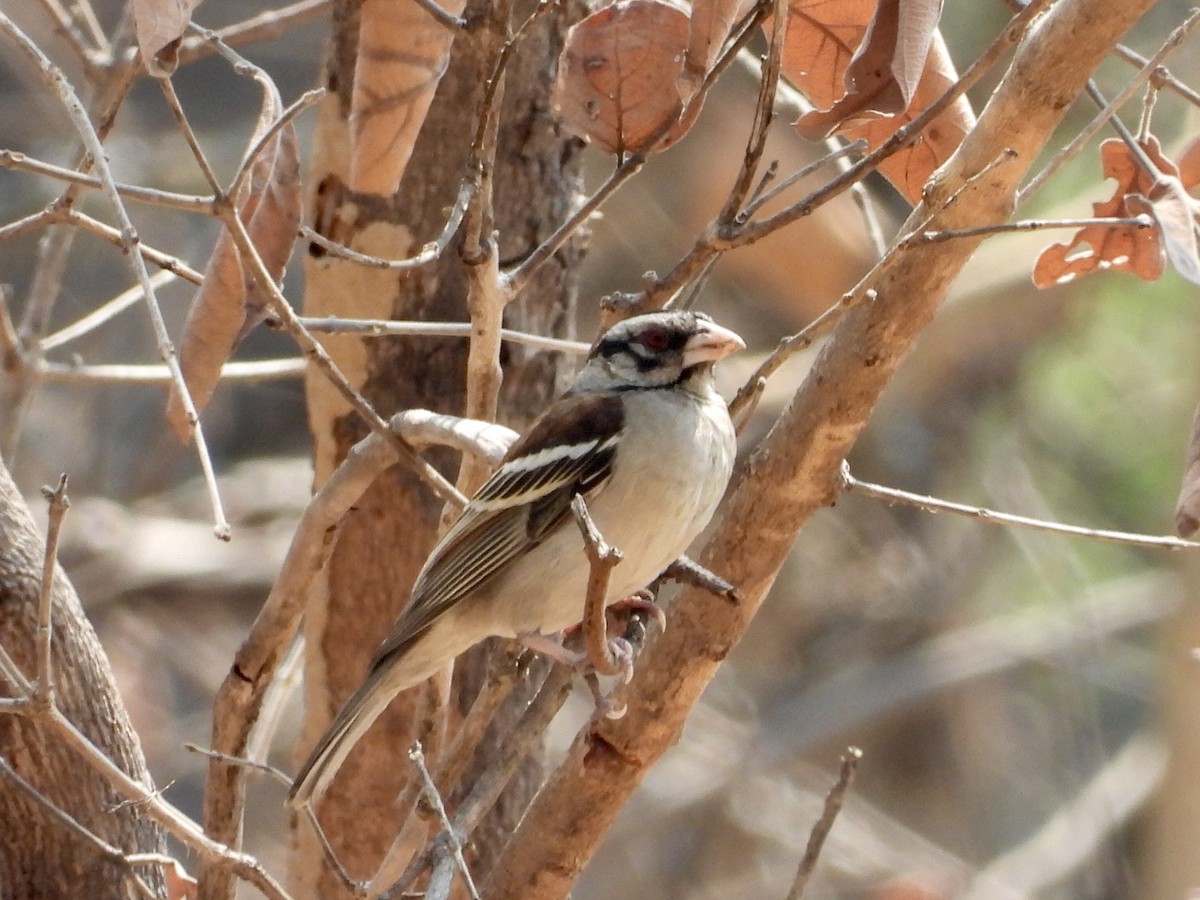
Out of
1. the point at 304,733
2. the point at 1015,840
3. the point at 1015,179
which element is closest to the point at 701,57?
the point at 1015,179

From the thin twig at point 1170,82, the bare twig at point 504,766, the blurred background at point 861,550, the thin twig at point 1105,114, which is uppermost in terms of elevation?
the thin twig at point 1105,114

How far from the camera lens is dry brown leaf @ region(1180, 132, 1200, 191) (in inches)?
122

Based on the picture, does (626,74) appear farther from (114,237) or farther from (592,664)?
(592,664)

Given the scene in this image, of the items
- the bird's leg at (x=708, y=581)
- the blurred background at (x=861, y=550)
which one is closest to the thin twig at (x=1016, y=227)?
the bird's leg at (x=708, y=581)

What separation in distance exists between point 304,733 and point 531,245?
4.92ft

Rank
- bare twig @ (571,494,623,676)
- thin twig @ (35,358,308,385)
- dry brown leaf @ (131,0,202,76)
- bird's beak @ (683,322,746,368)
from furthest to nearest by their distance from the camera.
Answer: thin twig @ (35,358,308,385)
bird's beak @ (683,322,746,368)
dry brown leaf @ (131,0,202,76)
bare twig @ (571,494,623,676)

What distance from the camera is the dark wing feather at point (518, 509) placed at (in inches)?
137

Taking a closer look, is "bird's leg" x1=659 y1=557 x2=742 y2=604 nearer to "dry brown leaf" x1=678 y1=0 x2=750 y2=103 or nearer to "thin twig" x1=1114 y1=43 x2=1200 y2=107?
"dry brown leaf" x1=678 y1=0 x2=750 y2=103

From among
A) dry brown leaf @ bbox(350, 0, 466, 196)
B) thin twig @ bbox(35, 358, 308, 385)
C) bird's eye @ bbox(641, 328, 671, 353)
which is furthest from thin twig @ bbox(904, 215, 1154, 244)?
thin twig @ bbox(35, 358, 308, 385)

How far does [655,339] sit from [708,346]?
14cm

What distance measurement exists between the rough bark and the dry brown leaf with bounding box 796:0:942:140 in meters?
0.16

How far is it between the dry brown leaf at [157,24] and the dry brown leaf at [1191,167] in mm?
1889

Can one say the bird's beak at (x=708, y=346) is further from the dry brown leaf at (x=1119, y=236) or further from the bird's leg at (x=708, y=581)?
the dry brown leaf at (x=1119, y=236)

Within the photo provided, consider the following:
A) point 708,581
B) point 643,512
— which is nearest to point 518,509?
point 643,512
